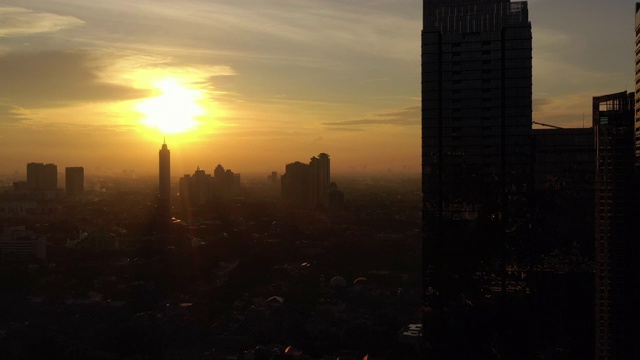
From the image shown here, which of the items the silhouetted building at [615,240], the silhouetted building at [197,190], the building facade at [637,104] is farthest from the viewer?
the silhouetted building at [197,190]

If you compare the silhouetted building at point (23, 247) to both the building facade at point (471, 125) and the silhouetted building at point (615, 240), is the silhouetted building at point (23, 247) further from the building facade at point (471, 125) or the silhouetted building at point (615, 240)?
the silhouetted building at point (615, 240)

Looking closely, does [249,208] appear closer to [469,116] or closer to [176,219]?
[176,219]

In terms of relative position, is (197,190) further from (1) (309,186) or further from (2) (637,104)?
(2) (637,104)

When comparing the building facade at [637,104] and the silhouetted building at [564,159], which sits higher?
the building facade at [637,104]

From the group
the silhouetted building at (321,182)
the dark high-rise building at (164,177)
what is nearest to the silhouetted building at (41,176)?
the dark high-rise building at (164,177)

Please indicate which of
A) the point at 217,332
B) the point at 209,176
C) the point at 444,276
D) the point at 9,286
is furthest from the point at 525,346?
the point at 209,176

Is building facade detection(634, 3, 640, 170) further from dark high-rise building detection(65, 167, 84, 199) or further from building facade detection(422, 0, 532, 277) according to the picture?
dark high-rise building detection(65, 167, 84, 199)
